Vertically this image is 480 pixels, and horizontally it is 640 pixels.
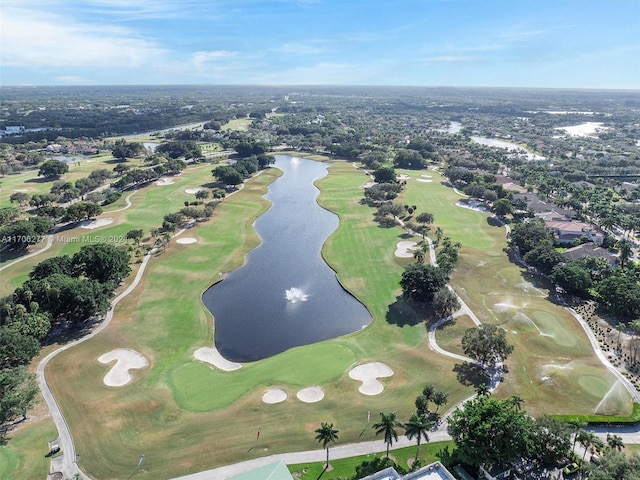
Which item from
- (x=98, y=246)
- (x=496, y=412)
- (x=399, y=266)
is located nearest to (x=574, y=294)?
(x=399, y=266)

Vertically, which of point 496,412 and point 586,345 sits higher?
point 496,412

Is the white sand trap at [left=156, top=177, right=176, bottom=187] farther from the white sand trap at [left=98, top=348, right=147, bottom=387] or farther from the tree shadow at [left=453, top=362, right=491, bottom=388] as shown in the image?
the tree shadow at [left=453, top=362, right=491, bottom=388]

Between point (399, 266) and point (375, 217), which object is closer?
point (399, 266)

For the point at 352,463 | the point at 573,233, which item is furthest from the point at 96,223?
the point at 573,233

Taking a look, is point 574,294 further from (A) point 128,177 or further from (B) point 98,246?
(A) point 128,177

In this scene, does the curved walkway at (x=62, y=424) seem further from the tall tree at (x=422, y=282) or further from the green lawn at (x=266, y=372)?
the tall tree at (x=422, y=282)

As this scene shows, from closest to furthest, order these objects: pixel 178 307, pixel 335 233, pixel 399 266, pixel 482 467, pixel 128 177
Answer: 1. pixel 482 467
2. pixel 178 307
3. pixel 399 266
4. pixel 335 233
5. pixel 128 177
